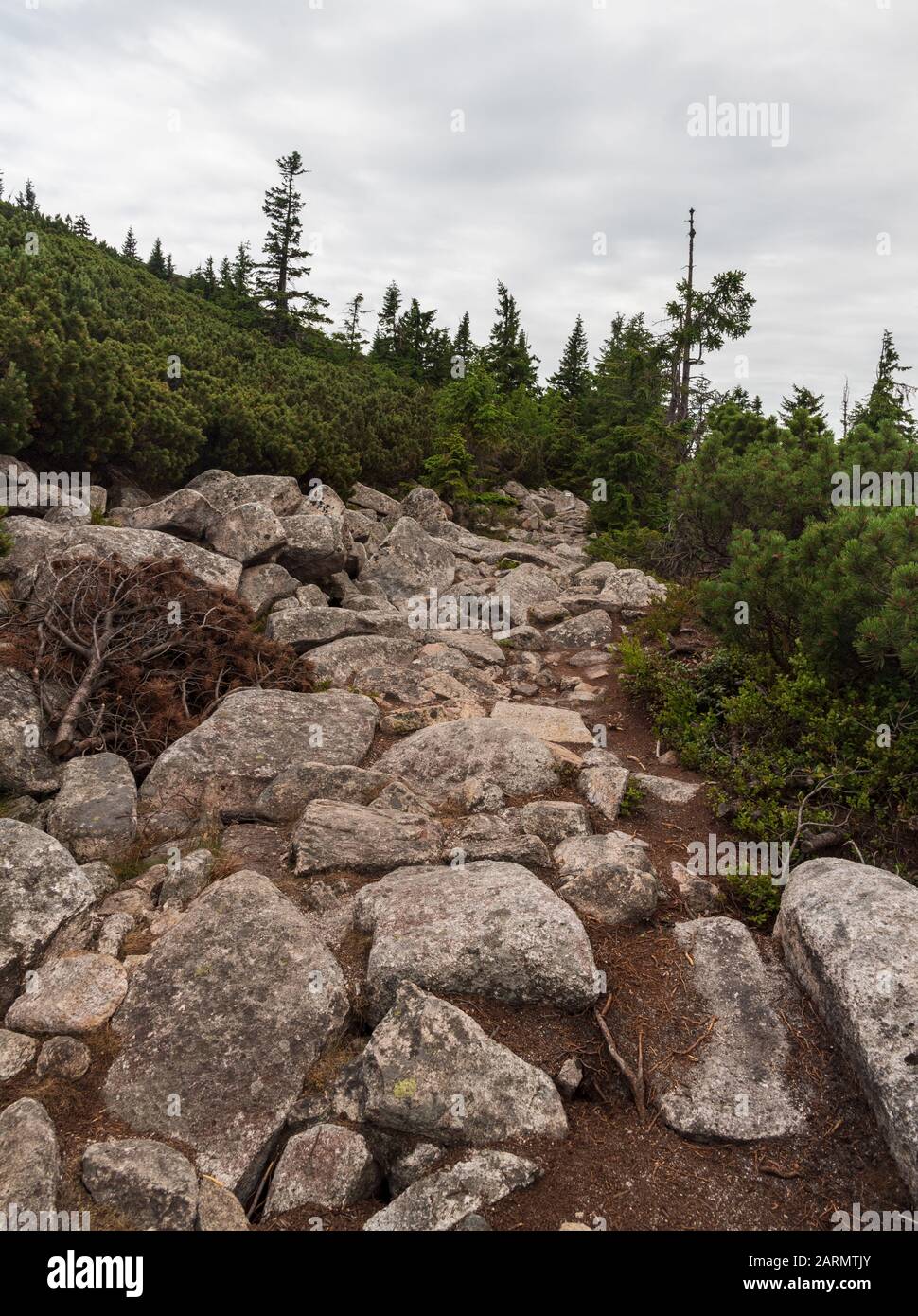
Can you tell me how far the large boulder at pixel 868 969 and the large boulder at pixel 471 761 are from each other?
2937 mm

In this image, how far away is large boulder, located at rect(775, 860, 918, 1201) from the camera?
4.09m

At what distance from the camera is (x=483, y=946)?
525 cm

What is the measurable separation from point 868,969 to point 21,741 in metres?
7.61

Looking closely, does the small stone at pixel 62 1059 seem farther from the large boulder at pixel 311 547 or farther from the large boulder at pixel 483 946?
the large boulder at pixel 311 547

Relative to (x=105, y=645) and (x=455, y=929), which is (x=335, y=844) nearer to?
(x=455, y=929)

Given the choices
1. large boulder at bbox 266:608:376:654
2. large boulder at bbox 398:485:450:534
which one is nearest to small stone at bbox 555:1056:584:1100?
large boulder at bbox 266:608:376:654

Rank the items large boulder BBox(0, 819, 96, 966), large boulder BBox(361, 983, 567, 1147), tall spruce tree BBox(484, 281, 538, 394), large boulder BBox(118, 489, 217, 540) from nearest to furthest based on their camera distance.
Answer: large boulder BBox(361, 983, 567, 1147) < large boulder BBox(0, 819, 96, 966) < large boulder BBox(118, 489, 217, 540) < tall spruce tree BBox(484, 281, 538, 394)

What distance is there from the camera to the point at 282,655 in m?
10.6

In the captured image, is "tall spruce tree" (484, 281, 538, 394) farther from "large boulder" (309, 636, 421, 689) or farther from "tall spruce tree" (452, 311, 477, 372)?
"large boulder" (309, 636, 421, 689)

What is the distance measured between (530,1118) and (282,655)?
289 inches

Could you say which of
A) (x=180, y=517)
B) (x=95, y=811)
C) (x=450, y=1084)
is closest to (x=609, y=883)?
(x=450, y=1084)

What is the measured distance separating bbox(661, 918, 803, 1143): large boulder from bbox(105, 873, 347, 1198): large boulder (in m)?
2.22

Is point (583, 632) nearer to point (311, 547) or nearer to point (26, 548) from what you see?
point (311, 547)
